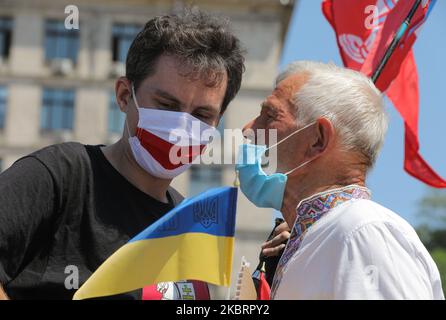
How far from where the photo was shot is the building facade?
26.8 meters

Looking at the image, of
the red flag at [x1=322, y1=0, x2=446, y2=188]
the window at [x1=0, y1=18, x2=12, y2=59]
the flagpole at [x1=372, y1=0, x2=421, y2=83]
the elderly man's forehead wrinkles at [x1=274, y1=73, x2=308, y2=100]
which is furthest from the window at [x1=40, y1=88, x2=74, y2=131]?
the elderly man's forehead wrinkles at [x1=274, y1=73, x2=308, y2=100]

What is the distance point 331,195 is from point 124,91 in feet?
3.54

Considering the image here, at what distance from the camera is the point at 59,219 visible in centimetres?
312

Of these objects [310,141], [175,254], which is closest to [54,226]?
[175,254]

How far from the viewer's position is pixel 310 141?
10.3 feet

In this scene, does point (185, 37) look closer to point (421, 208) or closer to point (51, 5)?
point (51, 5)

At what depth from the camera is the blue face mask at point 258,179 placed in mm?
3260

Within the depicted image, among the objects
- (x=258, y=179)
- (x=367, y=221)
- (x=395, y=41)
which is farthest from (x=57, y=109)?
(x=367, y=221)

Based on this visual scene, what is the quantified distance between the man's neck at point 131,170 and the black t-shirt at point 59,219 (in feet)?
0.32

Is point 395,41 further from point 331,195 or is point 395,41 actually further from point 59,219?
point 59,219

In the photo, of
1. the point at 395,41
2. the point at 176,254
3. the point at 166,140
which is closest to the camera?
the point at 176,254

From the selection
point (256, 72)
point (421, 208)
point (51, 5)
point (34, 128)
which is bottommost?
point (421, 208)

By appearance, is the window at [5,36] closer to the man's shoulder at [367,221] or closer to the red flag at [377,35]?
the red flag at [377,35]

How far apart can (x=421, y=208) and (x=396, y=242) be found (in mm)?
64158
